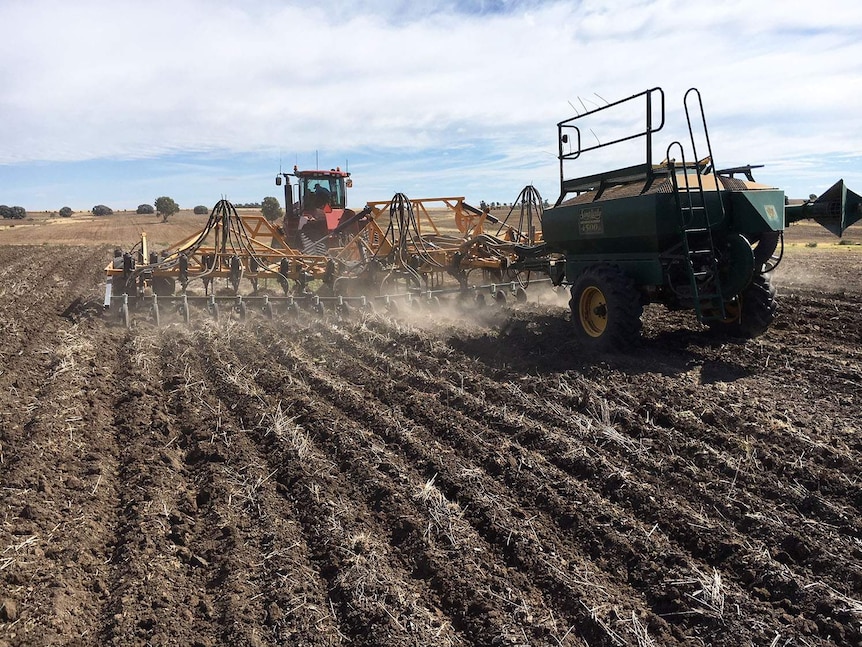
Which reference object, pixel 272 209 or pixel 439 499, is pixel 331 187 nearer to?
pixel 439 499

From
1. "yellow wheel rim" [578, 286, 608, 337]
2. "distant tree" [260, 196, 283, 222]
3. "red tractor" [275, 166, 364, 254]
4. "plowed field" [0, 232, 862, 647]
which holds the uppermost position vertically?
"distant tree" [260, 196, 283, 222]

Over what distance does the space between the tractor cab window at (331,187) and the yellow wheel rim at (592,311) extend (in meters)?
9.11

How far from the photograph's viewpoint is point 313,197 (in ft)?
48.5

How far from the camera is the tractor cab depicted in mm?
14602

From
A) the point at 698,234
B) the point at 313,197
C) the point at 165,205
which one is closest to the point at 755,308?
the point at 698,234

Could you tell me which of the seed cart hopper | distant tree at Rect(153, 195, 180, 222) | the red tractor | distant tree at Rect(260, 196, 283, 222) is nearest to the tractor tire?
the seed cart hopper

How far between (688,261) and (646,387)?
1.56 metres

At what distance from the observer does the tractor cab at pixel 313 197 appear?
1460 cm

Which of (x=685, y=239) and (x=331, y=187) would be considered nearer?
(x=685, y=239)

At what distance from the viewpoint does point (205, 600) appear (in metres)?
2.90

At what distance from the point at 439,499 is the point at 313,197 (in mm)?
12207

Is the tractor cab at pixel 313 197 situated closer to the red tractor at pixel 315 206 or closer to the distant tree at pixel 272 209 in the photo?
the red tractor at pixel 315 206

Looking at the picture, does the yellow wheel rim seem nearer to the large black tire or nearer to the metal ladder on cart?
the large black tire

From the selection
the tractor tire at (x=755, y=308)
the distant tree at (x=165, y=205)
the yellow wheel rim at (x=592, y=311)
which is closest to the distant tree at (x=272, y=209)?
the distant tree at (x=165, y=205)
